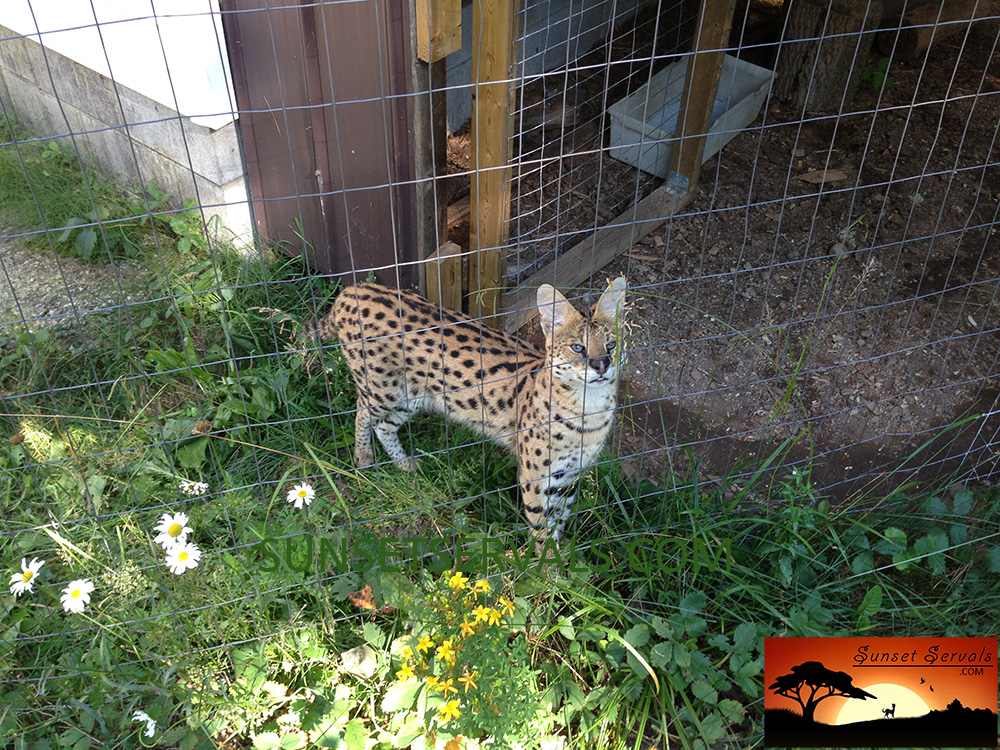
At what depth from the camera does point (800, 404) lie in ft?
13.9

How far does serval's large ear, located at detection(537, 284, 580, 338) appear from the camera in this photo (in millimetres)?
3260

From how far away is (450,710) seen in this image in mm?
2445

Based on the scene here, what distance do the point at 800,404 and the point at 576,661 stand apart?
76.8 inches

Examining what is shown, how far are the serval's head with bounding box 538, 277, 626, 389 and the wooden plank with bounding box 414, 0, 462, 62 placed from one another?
118cm

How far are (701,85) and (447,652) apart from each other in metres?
3.74

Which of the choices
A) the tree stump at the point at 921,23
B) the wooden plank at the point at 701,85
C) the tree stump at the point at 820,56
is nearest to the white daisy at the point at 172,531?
the wooden plank at the point at 701,85

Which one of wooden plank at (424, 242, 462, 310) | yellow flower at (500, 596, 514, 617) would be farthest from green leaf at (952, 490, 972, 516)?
wooden plank at (424, 242, 462, 310)

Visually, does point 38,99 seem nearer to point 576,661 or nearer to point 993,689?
point 576,661

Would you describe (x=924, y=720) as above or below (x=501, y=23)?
below

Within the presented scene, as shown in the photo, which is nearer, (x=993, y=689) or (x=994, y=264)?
(x=993, y=689)

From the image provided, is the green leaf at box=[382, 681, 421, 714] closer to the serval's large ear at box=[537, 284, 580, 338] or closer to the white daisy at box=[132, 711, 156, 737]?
the white daisy at box=[132, 711, 156, 737]

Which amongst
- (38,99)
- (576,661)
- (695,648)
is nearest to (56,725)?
(576,661)

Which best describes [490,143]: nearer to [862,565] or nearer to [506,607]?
[506,607]

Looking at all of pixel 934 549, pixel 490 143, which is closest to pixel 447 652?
pixel 934 549
